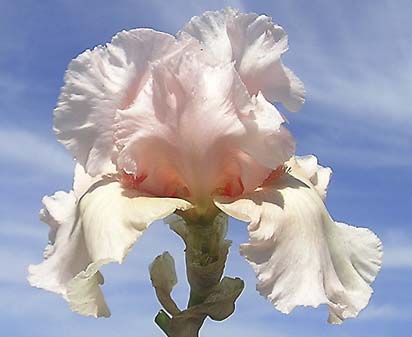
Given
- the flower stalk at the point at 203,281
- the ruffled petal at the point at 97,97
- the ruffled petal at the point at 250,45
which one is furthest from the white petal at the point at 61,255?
the ruffled petal at the point at 250,45

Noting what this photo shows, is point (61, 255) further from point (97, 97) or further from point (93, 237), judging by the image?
point (97, 97)

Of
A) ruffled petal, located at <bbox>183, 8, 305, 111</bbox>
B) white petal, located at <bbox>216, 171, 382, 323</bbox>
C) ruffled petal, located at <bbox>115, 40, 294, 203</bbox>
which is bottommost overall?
white petal, located at <bbox>216, 171, 382, 323</bbox>

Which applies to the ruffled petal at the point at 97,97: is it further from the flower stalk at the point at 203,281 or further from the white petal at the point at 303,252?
the white petal at the point at 303,252

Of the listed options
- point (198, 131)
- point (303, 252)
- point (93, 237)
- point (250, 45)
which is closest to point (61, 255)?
point (93, 237)

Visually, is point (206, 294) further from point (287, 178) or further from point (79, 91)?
point (79, 91)

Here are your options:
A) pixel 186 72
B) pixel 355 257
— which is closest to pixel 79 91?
pixel 186 72

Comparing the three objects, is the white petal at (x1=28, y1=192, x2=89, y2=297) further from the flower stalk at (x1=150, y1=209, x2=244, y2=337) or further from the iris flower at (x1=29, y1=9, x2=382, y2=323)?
the flower stalk at (x1=150, y1=209, x2=244, y2=337)

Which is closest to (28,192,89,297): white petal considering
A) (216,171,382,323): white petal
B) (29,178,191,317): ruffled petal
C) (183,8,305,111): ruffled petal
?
(29,178,191,317): ruffled petal
